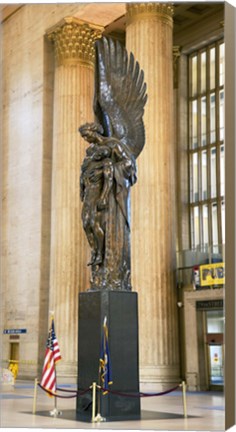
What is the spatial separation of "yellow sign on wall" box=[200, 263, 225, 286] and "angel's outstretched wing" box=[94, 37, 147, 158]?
1102cm

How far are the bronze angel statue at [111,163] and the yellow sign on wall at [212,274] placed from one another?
11.0 meters

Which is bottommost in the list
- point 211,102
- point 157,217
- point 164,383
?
point 164,383

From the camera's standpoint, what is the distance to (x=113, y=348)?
11.3 metres

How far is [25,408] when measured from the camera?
47.4ft

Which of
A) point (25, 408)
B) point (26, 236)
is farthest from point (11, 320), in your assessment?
point (25, 408)

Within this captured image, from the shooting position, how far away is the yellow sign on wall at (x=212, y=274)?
22891 mm

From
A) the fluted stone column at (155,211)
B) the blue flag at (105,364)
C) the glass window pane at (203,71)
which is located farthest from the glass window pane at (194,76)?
the blue flag at (105,364)

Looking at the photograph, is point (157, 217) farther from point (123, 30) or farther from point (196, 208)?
point (123, 30)

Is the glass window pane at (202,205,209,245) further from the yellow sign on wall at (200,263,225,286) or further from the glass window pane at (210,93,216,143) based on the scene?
the yellow sign on wall at (200,263,225,286)

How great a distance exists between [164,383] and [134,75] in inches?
Answer: 449

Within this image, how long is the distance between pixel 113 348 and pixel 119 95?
4385 millimetres

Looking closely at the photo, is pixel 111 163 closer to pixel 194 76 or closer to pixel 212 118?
pixel 212 118

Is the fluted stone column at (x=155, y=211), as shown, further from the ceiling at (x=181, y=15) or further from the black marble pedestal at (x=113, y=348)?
the black marble pedestal at (x=113, y=348)

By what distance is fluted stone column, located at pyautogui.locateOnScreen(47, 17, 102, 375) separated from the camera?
85.5 ft
